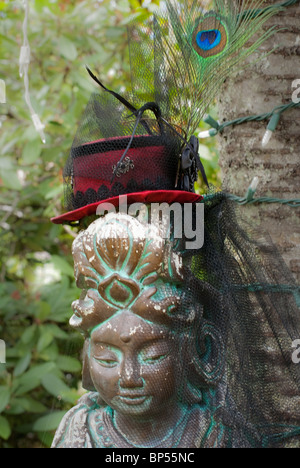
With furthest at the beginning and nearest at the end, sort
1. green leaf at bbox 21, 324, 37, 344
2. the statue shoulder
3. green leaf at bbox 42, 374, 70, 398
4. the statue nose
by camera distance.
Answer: green leaf at bbox 21, 324, 37, 344 < green leaf at bbox 42, 374, 70, 398 < the statue shoulder < the statue nose

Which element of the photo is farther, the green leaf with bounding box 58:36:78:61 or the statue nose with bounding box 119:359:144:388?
the green leaf with bounding box 58:36:78:61

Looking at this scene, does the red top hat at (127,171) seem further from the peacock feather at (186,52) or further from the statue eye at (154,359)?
the statue eye at (154,359)

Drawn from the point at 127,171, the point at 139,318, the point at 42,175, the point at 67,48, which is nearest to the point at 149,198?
the point at 127,171

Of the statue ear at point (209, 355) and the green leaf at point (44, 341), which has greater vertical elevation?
the statue ear at point (209, 355)

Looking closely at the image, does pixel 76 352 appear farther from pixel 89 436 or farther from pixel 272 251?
pixel 272 251

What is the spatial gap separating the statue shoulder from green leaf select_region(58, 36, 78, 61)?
151cm

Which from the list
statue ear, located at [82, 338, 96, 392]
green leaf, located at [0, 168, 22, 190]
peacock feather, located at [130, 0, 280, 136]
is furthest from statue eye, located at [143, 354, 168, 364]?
green leaf, located at [0, 168, 22, 190]

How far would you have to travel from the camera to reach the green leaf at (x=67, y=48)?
2.14 metres

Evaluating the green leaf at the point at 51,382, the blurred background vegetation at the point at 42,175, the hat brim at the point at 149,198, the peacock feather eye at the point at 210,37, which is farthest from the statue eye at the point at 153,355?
the green leaf at the point at 51,382

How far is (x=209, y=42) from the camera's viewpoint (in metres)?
1.15

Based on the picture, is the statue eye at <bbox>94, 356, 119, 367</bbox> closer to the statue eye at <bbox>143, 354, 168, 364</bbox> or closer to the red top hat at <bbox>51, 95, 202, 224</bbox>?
the statue eye at <bbox>143, 354, 168, 364</bbox>

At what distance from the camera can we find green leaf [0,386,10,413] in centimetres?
211

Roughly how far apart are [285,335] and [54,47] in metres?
1.96
